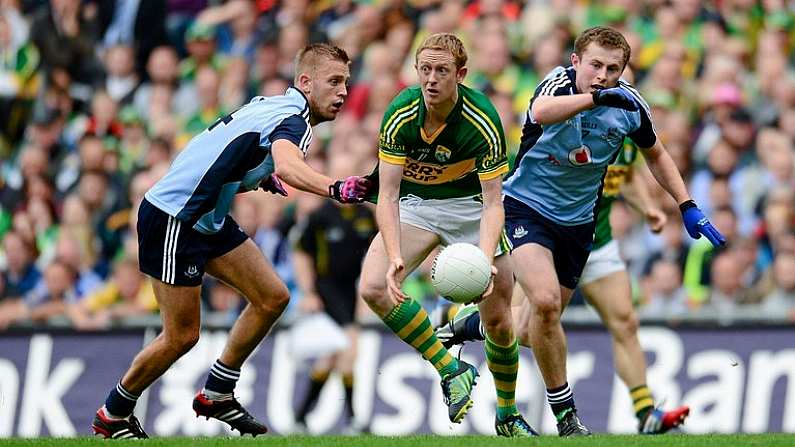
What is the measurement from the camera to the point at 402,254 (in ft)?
32.9

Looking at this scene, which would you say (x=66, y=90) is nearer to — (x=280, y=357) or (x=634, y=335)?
(x=280, y=357)

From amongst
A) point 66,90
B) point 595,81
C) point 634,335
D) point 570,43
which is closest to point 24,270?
point 66,90

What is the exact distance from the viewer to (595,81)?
9.84m

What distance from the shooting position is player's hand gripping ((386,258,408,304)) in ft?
30.0

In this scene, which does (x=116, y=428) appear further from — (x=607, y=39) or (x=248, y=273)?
(x=607, y=39)

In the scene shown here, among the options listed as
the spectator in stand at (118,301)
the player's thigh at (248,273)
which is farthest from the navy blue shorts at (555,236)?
the spectator in stand at (118,301)

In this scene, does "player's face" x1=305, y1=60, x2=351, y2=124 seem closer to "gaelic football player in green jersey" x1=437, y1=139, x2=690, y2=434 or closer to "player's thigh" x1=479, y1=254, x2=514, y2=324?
"player's thigh" x1=479, y1=254, x2=514, y2=324

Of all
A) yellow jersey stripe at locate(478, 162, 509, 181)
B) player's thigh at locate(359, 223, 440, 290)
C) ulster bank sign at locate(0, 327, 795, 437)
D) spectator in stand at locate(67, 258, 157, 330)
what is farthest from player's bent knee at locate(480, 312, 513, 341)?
spectator in stand at locate(67, 258, 157, 330)

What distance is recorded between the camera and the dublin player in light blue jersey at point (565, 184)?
988cm

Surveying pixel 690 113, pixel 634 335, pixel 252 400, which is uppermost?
pixel 690 113

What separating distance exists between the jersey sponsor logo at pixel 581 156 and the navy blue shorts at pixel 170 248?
94.4 inches

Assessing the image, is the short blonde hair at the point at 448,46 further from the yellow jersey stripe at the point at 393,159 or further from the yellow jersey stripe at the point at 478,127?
the yellow jersey stripe at the point at 393,159

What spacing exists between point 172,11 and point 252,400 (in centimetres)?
588

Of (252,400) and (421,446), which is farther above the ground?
(421,446)
